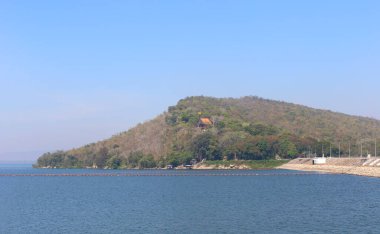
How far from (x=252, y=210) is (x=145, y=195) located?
33.1 meters

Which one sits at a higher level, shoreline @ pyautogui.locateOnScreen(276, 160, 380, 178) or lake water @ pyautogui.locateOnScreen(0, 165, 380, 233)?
shoreline @ pyautogui.locateOnScreen(276, 160, 380, 178)

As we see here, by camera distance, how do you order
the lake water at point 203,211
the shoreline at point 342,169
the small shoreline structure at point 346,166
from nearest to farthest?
1. the lake water at point 203,211
2. the shoreline at point 342,169
3. the small shoreline structure at point 346,166

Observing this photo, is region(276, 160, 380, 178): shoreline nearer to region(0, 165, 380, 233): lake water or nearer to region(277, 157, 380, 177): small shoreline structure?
region(277, 157, 380, 177): small shoreline structure

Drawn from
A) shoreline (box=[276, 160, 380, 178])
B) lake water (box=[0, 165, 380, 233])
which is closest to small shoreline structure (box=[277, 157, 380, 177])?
shoreline (box=[276, 160, 380, 178])

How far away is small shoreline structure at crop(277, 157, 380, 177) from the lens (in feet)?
454

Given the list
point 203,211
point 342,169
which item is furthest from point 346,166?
point 203,211

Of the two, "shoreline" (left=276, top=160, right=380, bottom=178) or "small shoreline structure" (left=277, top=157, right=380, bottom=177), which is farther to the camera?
"small shoreline structure" (left=277, top=157, right=380, bottom=177)

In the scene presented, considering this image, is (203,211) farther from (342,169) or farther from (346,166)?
(346,166)

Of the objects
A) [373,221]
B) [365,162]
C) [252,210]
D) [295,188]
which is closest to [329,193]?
[295,188]

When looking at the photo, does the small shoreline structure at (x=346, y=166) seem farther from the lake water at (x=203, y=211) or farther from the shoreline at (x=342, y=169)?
the lake water at (x=203, y=211)

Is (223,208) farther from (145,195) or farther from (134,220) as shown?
(145,195)

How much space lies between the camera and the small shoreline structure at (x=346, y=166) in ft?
454

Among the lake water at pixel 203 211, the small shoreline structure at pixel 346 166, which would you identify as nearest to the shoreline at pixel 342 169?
the small shoreline structure at pixel 346 166

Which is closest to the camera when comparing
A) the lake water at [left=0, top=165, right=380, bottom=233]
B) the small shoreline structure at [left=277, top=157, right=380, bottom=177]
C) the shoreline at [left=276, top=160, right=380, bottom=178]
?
the lake water at [left=0, top=165, right=380, bottom=233]
